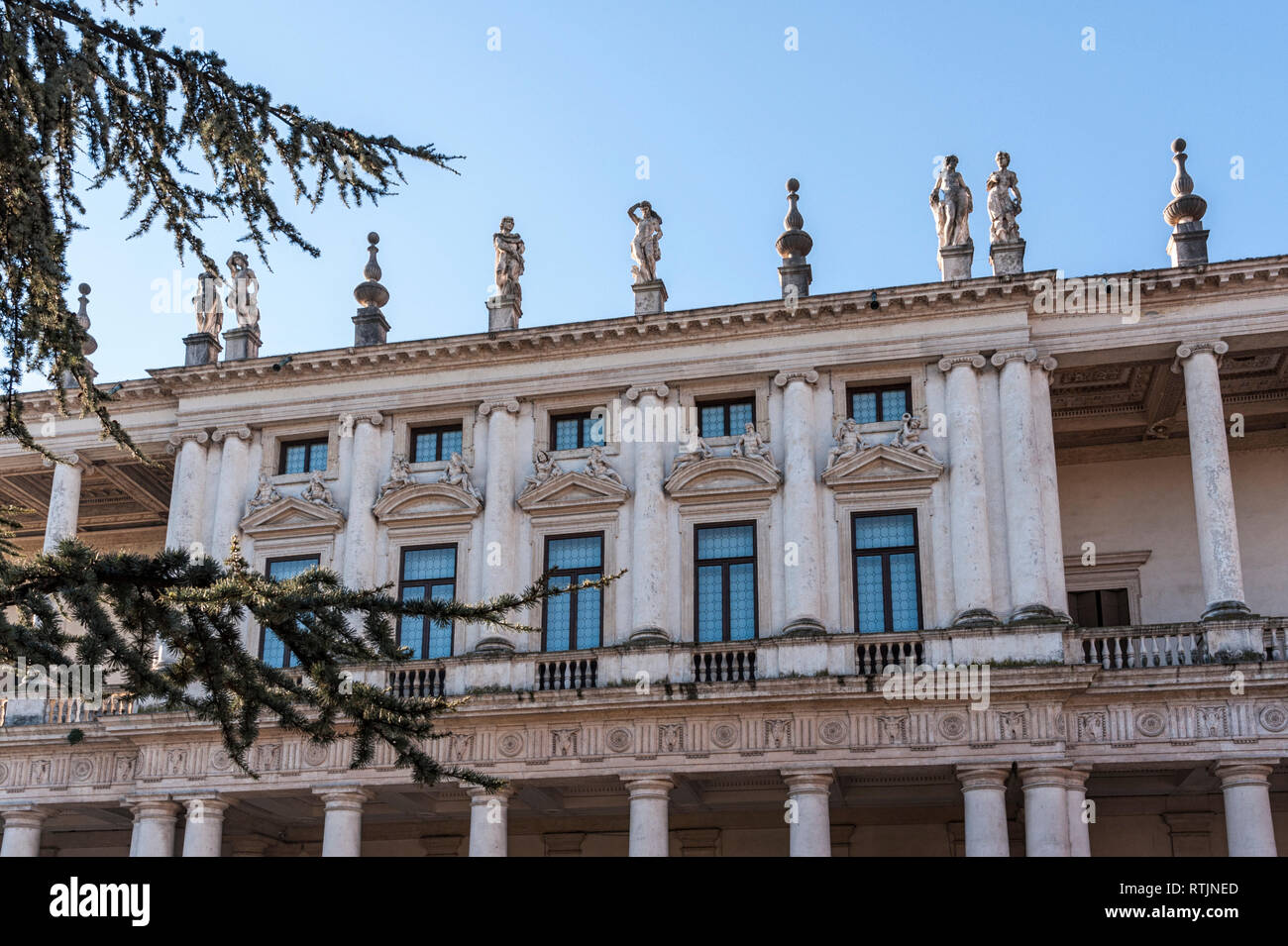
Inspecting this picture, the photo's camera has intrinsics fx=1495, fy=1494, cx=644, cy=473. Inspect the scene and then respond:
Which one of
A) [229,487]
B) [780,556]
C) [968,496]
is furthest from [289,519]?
[968,496]

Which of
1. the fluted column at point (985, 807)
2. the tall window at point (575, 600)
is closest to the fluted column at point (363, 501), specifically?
the tall window at point (575, 600)

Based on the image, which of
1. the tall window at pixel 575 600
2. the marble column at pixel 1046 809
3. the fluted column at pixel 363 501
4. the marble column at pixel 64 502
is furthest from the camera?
the marble column at pixel 64 502

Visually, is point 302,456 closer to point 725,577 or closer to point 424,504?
point 424,504

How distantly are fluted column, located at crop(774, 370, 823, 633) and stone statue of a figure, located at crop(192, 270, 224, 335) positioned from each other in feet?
40.2

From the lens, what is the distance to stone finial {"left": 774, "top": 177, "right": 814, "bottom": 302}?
28.6m

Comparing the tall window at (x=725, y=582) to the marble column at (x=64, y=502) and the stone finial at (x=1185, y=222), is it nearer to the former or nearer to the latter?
the stone finial at (x=1185, y=222)

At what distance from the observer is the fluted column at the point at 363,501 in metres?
28.9

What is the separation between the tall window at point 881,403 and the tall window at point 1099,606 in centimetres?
573

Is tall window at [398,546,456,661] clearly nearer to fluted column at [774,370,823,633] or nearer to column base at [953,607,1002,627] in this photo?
fluted column at [774,370,823,633]

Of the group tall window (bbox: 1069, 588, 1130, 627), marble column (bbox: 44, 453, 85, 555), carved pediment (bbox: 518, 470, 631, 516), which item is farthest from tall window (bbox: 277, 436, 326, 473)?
tall window (bbox: 1069, 588, 1130, 627)

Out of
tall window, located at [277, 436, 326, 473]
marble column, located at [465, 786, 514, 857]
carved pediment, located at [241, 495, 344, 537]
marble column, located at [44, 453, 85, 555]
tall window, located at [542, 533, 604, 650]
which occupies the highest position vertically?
tall window, located at [277, 436, 326, 473]

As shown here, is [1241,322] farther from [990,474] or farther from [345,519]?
[345,519]

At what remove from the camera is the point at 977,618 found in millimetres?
25562

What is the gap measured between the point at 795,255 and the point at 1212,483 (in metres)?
8.72
